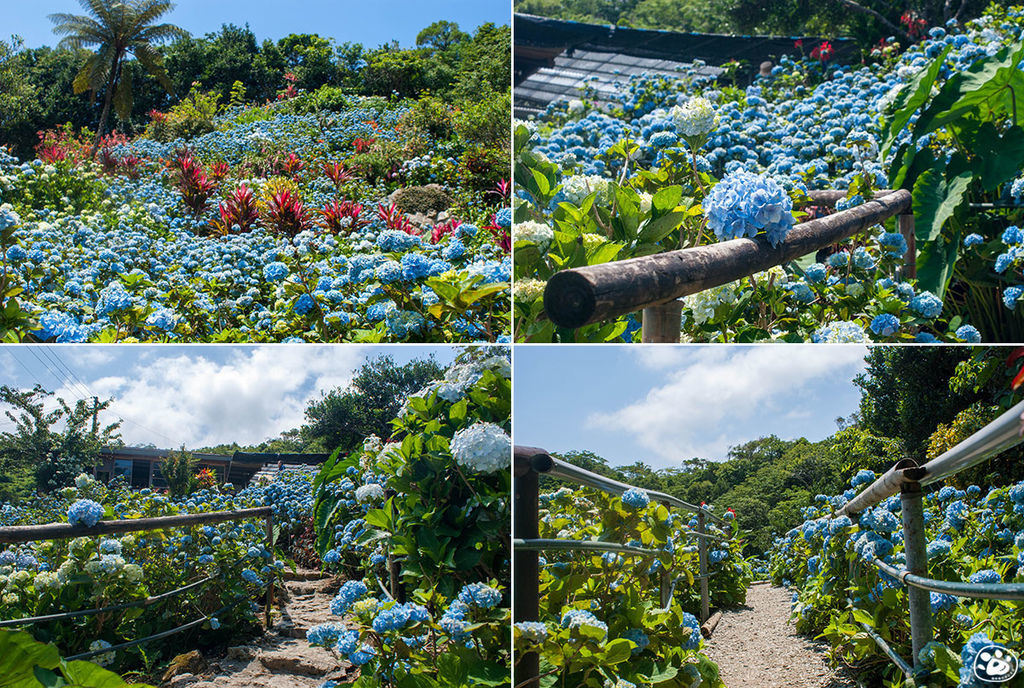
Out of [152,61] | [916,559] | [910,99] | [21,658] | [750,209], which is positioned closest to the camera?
[21,658]

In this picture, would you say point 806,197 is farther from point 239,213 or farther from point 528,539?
point 239,213

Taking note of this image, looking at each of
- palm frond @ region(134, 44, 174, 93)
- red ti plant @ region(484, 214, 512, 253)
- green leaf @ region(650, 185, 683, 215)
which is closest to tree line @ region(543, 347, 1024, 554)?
green leaf @ region(650, 185, 683, 215)

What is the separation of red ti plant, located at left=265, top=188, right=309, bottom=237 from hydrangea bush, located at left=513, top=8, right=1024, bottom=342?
1434mm

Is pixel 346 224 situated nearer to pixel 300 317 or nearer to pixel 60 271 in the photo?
pixel 60 271

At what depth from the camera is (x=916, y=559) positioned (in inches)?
68.4

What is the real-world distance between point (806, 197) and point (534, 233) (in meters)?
1.54

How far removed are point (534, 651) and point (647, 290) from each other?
0.88 m

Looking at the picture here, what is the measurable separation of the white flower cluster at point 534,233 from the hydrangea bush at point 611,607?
0.65 meters

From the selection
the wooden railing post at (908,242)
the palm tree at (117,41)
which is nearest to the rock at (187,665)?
the wooden railing post at (908,242)

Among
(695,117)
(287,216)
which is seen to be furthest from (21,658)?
(287,216)

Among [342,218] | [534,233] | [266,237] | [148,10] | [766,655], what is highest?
[148,10]

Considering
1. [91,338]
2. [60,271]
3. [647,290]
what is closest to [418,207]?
[60,271]

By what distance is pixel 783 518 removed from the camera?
2.79 meters

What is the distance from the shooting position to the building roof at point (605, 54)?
3.56 meters
